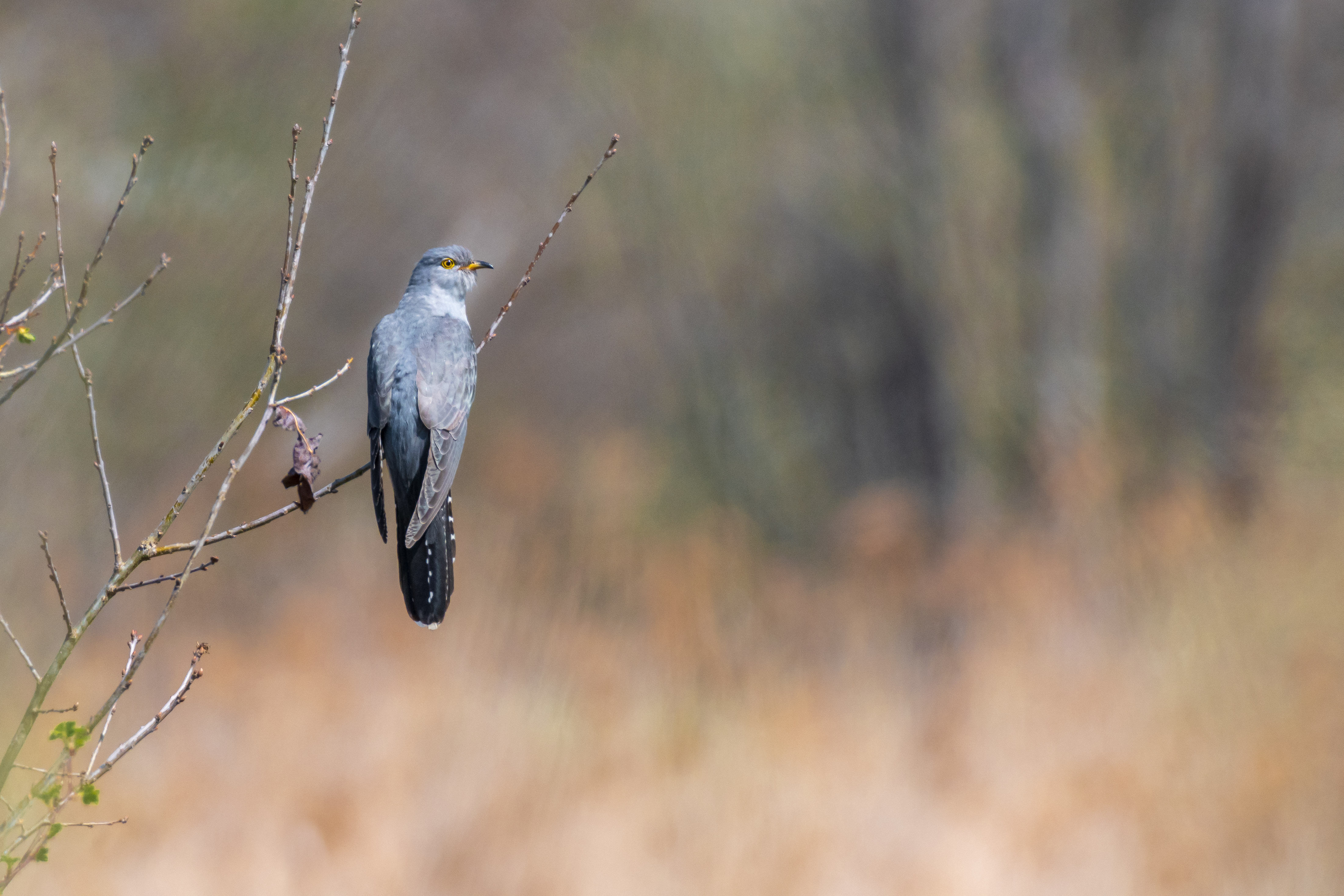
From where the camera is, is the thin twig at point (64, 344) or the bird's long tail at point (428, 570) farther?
the bird's long tail at point (428, 570)

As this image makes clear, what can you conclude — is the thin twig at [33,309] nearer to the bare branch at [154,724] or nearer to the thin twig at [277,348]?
the thin twig at [277,348]

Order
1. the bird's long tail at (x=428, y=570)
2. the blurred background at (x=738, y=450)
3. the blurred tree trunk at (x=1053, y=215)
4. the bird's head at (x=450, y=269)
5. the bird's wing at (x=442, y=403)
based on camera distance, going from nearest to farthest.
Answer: the bird's long tail at (x=428, y=570) → the bird's wing at (x=442, y=403) → the bird's head at (x=450, y=269) → the blurred background at (x=738, y=450) → the blurred tree trunk at (x=1053, y=215)

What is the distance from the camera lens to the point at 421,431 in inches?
103

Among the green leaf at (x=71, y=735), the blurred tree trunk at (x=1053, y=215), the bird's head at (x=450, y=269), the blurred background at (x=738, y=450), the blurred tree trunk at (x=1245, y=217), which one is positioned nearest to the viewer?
the green leaf at (x=71, y=735)

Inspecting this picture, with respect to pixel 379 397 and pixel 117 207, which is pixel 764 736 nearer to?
pixel 379 397

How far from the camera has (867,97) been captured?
970cm

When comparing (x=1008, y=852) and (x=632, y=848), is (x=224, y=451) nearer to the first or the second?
(x=632, y=848)

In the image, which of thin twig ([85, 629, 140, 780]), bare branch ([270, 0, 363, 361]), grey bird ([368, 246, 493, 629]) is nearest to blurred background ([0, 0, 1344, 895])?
grey bird ([368, 246, 493, 629])

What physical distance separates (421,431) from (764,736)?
3.80 metres

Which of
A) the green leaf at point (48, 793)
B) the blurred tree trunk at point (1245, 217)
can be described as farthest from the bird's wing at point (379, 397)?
the blurred tree trunk at point (1245, 217)

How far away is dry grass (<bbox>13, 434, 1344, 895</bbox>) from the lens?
5.03m

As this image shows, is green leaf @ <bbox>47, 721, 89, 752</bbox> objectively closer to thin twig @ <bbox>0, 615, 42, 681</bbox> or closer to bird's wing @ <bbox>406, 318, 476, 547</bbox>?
thin twig @ <bbox>0, 615, 42, 681</bbox>

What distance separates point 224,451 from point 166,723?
2531 mm

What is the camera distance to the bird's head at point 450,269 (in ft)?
11.1
